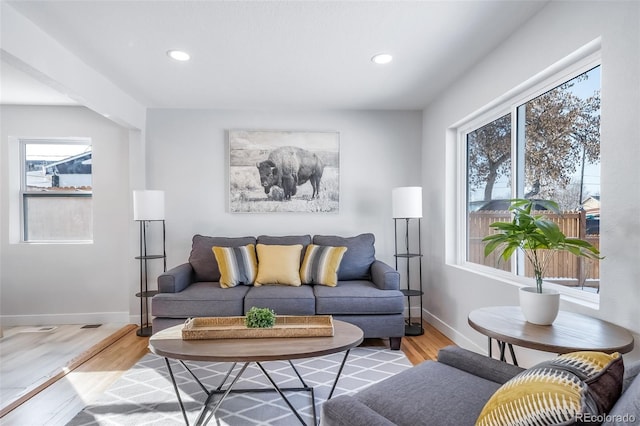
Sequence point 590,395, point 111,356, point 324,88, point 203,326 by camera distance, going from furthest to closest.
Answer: point 324,88 < point 111,356 < point 203,326 < point 590,395

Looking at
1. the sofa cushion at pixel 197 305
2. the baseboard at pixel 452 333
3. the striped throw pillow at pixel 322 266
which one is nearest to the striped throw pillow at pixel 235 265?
the sofa cushion at pixel 197 305

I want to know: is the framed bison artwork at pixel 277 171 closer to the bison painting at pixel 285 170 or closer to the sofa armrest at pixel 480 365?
the bison painting at pixel 285 170

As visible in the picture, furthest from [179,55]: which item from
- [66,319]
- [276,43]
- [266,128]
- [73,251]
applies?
[66,319]

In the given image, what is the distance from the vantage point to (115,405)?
88.0 inches

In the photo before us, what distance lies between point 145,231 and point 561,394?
158 inches

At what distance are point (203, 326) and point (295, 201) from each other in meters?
2.21

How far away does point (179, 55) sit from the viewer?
274 cm

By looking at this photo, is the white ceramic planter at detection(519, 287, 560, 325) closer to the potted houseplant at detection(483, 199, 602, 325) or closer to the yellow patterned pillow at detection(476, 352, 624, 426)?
the potted houseplant at detection(483, 199, 602, 325)

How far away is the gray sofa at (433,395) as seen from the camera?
1.14 meters

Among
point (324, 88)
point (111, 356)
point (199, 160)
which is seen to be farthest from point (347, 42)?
point (111, 356)

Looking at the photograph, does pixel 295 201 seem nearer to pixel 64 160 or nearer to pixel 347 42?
pixel 347 42

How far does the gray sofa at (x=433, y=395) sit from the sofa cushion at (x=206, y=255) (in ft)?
8.41

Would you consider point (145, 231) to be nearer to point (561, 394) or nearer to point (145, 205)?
point (145, 205)

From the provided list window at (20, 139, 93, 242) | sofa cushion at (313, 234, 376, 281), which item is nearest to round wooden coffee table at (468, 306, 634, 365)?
sofa cushion at (313, 234, 376, 281)
